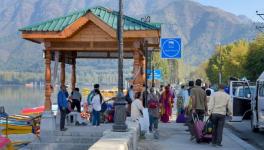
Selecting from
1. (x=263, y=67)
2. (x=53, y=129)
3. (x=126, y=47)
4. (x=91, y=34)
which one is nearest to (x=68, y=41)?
(x=91, y=34)

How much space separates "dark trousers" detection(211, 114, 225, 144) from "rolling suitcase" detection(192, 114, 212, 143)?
0.36 m

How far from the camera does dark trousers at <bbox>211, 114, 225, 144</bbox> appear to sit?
49.0ft

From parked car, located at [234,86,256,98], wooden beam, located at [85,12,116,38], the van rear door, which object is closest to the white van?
the van rear door

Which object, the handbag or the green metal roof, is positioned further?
the green metal roof

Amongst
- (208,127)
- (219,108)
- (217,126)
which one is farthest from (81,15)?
(217,126)

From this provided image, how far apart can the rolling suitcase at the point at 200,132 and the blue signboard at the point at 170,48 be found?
24.4 ft

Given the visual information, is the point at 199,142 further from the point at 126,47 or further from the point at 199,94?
the point at 126,47

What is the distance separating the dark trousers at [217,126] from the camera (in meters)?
14.9

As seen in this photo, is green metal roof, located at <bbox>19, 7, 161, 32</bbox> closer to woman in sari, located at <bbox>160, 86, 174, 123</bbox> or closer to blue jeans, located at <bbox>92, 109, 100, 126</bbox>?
blue jeans, located at <bbox>92, 109, 100, 126</bbox>

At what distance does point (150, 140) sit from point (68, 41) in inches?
200

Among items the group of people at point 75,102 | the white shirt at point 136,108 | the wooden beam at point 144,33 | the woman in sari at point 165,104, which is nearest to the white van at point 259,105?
the wooden beam at point 144,33

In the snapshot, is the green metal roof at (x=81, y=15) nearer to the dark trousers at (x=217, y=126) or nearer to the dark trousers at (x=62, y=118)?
the dark trousers at (x=62, y=118)

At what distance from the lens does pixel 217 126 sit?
49.4 feet

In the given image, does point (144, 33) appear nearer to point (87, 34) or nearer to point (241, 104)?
point (87, 34)
